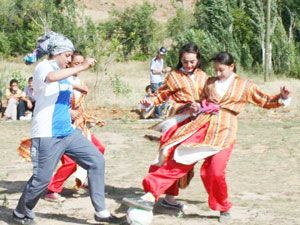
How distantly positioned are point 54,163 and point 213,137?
1.38m

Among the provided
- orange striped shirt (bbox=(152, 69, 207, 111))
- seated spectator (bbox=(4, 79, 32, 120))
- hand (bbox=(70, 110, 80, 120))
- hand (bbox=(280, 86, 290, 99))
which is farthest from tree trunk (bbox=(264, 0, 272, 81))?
hand (bbox=(280, 86, 290, 99))

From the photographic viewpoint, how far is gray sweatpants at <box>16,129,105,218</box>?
→ 5.63 meters

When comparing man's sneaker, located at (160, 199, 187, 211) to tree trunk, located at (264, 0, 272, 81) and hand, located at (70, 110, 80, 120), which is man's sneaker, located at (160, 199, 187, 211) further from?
tree trunk, located at (264, 0, 272, 81)

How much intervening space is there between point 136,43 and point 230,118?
2287 centimetres

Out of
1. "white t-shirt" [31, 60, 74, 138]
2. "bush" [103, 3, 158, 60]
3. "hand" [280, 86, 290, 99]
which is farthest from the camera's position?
"bush" [103, 3, 158, 60]

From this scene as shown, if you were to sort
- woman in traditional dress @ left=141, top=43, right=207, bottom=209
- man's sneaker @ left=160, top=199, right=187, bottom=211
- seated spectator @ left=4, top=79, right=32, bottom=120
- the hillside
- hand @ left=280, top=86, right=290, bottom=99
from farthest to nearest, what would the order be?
the hillside, seated spectator @ left=4, top=79, right=32, bottom=120, man's sneaker @ left=160, top=199, right=187, bottom=211, woman in traditional dress @ left=141, top=43, right=207, bottom=209, hand @ left=280, top=86, right=290, bottom=99

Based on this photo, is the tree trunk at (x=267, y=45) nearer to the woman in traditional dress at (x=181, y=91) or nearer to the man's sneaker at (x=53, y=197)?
the woman in traditional dress at (x=181, y=91)

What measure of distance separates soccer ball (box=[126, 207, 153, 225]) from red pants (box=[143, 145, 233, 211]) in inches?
7.8

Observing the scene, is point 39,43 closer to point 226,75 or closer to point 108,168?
point 226,75

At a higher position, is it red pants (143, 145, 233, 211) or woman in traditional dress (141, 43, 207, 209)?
woman in traditional dress (141, 43, 207, 209)

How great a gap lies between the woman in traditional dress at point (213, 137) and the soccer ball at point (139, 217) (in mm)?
129

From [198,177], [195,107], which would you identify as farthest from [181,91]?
[198,177]

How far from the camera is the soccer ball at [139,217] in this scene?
5.73m

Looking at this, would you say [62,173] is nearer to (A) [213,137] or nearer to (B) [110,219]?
(B) [110,219]
